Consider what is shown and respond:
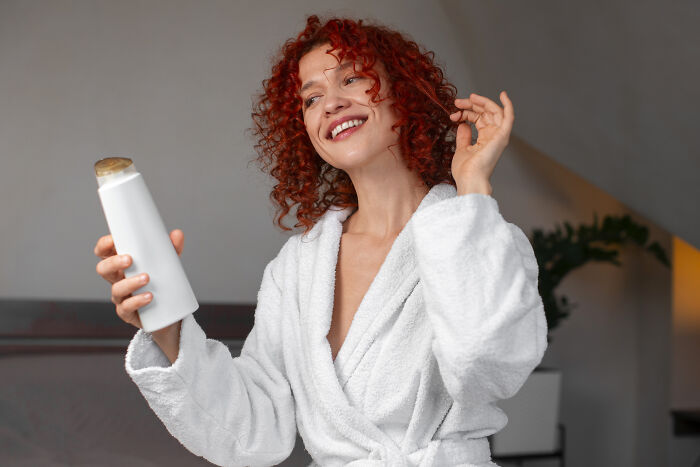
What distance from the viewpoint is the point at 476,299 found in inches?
33.8

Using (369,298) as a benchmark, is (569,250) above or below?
below

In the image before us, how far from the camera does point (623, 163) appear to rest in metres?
2.38

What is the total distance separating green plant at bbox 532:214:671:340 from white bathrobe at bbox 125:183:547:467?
72.6 inches

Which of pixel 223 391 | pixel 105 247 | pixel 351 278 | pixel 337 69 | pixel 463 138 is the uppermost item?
pixel 337 69

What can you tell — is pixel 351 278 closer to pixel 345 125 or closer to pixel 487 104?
pixel 345 125

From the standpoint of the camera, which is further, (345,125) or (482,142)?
(345,125)

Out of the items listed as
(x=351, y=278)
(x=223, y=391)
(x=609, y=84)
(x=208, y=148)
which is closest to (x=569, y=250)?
(x=609, y=84)

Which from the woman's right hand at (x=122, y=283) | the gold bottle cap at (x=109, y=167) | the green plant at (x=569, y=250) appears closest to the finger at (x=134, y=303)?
the woman's right hand at (x=122, y=283)

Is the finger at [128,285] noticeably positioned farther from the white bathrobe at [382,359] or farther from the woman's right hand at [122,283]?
the white bathrobe at [382,359]

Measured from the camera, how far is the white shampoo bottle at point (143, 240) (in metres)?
0.83

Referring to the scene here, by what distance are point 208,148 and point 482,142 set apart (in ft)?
6.14

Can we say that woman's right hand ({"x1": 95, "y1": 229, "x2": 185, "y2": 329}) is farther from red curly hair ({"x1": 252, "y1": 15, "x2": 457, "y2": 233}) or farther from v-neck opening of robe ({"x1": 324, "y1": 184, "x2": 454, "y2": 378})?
red curly hair ({"x1": 252, "y1": 15, "x2": 457, "y2": 233})

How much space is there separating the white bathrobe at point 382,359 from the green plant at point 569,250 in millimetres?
1845

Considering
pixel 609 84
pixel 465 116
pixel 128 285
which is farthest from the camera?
pixel 609 84
